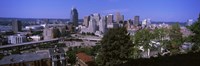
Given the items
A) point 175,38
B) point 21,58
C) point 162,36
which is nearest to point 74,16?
point 21,58

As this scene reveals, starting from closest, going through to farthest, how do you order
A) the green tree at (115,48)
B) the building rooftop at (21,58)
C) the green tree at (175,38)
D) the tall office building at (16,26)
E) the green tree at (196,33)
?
the green tree at (115,48), the green tree at (196,33), the green tree at (175,38), the building rooftop at (21,58), the tall office building at (16,26)

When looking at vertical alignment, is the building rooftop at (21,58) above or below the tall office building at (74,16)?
below

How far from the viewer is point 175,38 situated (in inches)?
743

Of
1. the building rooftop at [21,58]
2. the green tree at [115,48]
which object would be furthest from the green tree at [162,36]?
the building rooftop at [21,58]

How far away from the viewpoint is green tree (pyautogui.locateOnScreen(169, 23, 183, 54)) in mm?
18522

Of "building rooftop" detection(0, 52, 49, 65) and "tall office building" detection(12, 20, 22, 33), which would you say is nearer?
"building rooftop" detection(0, 52, 49, 65)

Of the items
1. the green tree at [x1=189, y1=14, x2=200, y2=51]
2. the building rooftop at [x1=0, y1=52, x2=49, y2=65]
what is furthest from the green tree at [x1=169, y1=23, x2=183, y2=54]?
the building rooftop at [x1=0, y1=52, x2=49, y2=65]

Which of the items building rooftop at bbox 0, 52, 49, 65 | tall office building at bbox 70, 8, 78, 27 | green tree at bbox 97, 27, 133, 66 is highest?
tall office building at bbox 70, 8, 78, 27

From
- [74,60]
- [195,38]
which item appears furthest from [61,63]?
[195,38]

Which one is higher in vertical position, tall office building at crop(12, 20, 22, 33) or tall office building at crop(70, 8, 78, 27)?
tall office building at crop(70, 8, 78, 27)

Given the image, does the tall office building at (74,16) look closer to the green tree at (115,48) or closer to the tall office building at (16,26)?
the tall office building at (16,26)

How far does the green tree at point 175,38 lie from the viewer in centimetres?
1852

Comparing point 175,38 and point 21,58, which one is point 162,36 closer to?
point 175,38

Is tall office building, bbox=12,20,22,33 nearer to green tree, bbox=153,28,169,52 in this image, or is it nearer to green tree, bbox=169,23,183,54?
green tree, bbox=153,28,169,52
